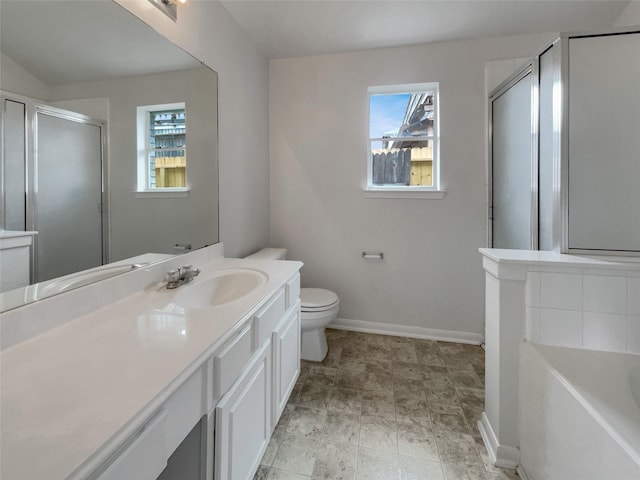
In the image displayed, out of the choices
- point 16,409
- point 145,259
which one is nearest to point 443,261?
Answer: point 145,259

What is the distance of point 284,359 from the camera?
148 centimetres

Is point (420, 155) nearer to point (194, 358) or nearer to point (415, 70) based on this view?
point (415, 70)

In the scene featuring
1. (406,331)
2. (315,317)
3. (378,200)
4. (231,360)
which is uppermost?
(378,200)

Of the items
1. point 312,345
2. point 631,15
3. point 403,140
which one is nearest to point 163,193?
point 312,345

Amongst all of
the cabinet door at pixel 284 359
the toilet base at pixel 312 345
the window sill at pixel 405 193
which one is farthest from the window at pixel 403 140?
the cabinet door at pixel 284 359

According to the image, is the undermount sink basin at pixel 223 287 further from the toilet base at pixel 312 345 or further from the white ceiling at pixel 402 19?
the white ceiling at pixel 402 19

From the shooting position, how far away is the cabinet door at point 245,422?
0.89 m

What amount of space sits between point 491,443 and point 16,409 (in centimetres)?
175

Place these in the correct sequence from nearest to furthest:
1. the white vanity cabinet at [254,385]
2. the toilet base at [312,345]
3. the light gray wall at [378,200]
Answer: the white vanity cabinet at [254,385], the toilet base at [312,345], the light gray wall at [378,200]

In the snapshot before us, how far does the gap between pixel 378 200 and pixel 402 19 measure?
1.30 m

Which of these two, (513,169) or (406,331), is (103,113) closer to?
(513,169)

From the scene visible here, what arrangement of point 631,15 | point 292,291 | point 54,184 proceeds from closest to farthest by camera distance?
point 54,184, point 292,291, point 631,15

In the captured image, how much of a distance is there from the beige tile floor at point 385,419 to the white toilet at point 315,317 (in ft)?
0.28

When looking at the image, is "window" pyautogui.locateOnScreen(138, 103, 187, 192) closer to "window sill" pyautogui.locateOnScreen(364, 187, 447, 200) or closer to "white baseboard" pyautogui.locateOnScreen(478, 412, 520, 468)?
"window sill" pyautogui.locateOnScreen(364, 187, 447, 200)
